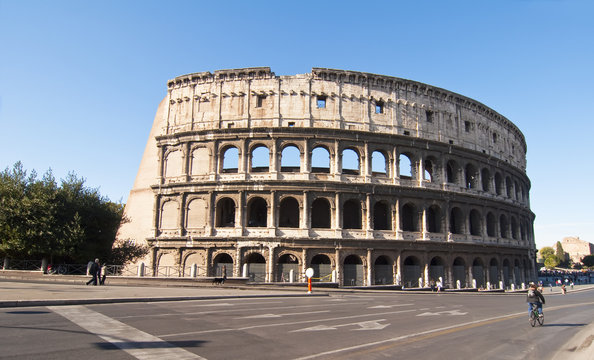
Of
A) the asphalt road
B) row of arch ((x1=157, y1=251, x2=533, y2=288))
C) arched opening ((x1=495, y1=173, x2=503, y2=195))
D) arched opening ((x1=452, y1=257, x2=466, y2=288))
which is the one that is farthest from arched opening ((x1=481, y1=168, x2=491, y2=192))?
the asphalt road

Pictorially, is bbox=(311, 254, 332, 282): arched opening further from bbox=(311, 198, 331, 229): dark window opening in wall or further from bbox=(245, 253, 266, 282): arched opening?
bbox=(245, 253, 266, 282): arched opening

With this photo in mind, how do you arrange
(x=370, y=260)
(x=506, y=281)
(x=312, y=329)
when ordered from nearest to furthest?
(x=312, y=329) < (x=370, y=260) < (x=506, y=281)

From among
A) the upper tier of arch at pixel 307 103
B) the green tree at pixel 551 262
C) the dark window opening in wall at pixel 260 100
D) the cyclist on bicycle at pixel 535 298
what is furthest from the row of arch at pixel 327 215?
the green tree at pixel 551 262

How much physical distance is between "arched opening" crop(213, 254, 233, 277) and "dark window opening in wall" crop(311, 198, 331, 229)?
24.3 ft

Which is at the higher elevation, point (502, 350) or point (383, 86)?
point (383, 86)

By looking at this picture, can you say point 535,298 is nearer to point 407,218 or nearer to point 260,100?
point 407,218

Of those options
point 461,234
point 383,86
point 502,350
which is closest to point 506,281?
point 461,234

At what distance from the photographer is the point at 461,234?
36.1 metres

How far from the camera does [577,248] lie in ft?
475

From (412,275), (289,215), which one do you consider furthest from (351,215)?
(412,275)

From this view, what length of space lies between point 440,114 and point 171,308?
3116 cm

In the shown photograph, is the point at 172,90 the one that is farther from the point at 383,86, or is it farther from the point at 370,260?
the point at 370,260

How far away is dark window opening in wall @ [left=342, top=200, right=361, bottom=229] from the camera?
34281mm

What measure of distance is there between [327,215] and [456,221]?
12.4 metres
